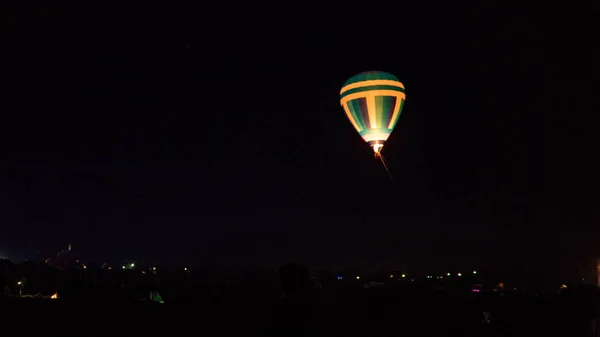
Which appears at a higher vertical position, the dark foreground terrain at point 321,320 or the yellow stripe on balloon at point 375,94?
the yellow stripe on balloon at point 375,94

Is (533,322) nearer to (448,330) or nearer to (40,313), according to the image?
(448,330)

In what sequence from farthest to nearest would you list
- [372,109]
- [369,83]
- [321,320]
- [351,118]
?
[351,118], [372,109], [369,83], [321,320]

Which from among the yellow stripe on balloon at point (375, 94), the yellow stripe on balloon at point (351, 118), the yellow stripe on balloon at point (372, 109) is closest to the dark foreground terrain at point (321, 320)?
the yellow stripe on balloon at point (372, 109)

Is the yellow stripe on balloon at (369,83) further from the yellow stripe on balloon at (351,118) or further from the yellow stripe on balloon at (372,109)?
the yellow stripe on balloon at (351,118)

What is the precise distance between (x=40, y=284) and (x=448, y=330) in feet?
124

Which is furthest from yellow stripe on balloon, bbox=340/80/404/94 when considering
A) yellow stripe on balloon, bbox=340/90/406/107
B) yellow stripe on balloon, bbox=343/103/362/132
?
yellow stripe on balloon, bbox=343/103/362/132

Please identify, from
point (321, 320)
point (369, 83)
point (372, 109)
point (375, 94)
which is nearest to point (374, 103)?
point (372, 109)

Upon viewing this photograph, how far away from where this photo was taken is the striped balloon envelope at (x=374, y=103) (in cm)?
2666

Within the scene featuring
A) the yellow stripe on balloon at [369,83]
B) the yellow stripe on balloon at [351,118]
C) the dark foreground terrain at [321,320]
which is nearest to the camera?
the dark foreground terrain at [321,320]

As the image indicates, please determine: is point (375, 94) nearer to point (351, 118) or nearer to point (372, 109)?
point (372, 109)

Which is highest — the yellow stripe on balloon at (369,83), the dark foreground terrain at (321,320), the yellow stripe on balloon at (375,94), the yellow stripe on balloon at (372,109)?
the yellow stripe on balloon at (369,83)

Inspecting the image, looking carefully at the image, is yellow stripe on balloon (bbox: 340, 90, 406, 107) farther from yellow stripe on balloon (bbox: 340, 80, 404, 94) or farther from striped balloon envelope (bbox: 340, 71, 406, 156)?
yellow stripe on balloon (bbox: 340, 80, 404, 94)

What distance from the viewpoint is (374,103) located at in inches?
1050

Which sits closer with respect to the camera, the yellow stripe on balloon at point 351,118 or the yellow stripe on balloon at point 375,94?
the yellow stripe on balloon at point 375,94
